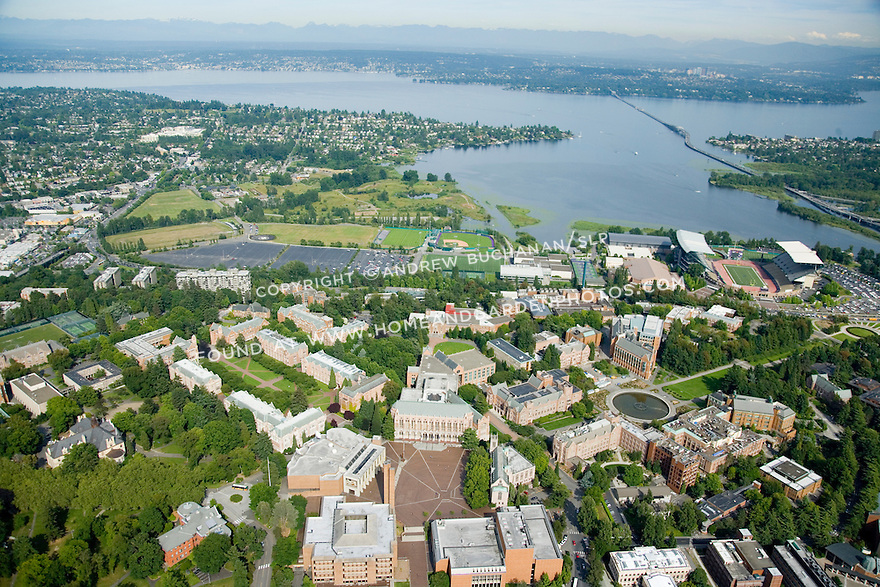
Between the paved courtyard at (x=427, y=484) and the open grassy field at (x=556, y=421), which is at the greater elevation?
the open grassy field at (x=556, y=421)

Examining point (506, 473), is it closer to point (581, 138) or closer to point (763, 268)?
point (763, 268)

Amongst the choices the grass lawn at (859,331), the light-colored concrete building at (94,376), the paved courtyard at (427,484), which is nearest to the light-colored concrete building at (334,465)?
the paved courtyard at (427,484)

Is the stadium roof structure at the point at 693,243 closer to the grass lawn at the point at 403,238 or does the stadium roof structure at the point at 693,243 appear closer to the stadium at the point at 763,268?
the stadium at the point at 763,268

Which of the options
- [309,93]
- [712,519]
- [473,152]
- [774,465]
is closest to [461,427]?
[712,519]

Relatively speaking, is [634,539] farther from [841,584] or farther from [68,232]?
[68,232]

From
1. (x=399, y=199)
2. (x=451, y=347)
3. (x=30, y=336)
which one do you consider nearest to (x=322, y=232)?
(x=399, y=199)

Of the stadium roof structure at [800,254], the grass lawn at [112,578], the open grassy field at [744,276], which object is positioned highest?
the stadium roof structure at [800,254]

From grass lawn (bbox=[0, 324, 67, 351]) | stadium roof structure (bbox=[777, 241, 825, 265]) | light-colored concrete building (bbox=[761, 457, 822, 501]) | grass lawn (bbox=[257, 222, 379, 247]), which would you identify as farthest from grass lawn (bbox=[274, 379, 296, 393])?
Answer: stadium roof structure (bbox=[777, 241, 825, 265])
